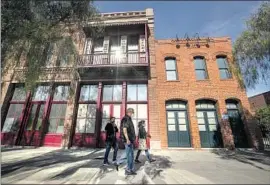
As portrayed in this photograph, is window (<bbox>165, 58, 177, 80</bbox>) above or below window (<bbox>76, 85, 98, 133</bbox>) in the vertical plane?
above

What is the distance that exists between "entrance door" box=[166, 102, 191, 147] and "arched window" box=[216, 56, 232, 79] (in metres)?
3.63

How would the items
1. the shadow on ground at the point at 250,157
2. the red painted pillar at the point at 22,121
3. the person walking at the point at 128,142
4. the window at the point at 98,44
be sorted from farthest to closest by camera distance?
the window at the point at 98,44
the red painted pillar at the point at 22,121
the shadow on ground at the point at 250,157
the person walking at the point at 128,142

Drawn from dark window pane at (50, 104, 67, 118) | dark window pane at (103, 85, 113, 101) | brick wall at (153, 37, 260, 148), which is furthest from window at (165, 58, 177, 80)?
dark window pane at (50, 104, 67, 118)

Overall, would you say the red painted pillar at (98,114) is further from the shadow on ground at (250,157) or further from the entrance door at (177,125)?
the shadow on ground at (250,157)

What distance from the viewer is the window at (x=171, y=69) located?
12708 millimetres

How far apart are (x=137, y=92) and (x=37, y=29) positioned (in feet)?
24.2

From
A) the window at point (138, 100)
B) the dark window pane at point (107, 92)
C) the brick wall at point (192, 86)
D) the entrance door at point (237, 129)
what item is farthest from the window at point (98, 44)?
the entrance door at point (237, 129)

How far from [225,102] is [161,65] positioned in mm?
5046

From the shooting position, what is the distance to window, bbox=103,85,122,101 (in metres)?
12.1

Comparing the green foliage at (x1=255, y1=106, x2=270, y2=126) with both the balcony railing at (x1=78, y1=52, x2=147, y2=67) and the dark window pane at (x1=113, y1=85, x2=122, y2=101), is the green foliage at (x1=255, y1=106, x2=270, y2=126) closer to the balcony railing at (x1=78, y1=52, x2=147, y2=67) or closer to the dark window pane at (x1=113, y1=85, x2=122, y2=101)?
the balcony railing at (x1=78, y1=52, x2=147, y2=67)

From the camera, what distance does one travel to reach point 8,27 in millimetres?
5797

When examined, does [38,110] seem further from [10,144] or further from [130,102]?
[130,102]

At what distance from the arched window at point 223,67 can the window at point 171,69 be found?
3.24 m

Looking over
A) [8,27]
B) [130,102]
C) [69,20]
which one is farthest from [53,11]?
[130,102]
